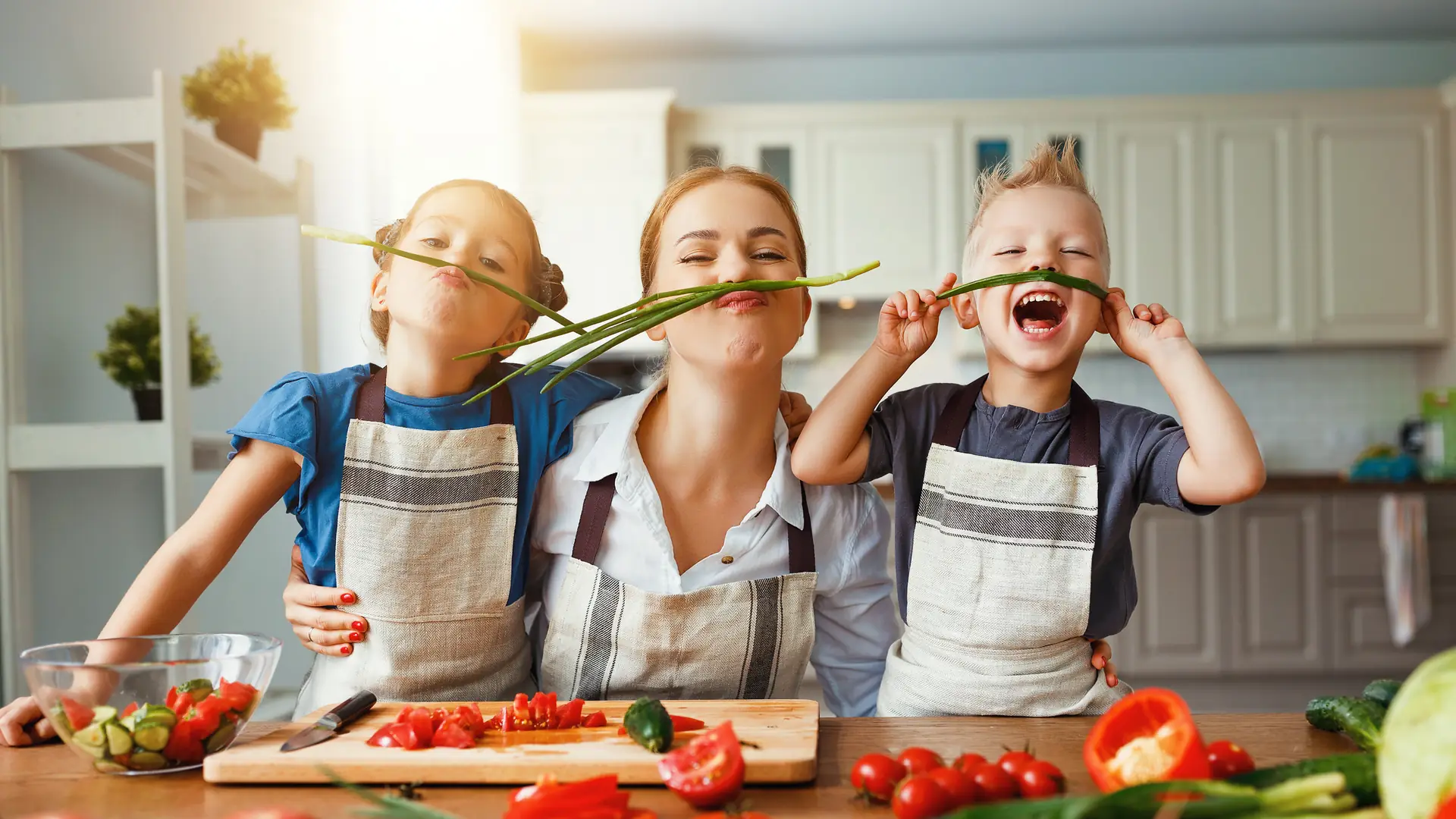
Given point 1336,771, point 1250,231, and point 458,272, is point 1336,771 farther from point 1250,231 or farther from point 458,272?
point 1250,231

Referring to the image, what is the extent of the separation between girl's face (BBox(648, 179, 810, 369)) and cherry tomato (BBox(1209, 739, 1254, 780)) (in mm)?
701

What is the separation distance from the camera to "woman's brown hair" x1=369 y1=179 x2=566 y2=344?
56.6 inches

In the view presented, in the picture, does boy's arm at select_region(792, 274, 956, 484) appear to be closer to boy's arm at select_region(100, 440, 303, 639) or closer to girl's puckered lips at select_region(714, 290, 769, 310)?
girl's puckered lips at select_region(714, 290, 769, 310)

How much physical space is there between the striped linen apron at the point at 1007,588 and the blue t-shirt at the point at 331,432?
1.77ft

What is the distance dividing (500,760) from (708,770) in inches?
8.5

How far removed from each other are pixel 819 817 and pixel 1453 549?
14.1 feet

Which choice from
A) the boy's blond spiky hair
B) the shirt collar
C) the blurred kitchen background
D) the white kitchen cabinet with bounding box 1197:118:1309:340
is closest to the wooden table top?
the shirt collar

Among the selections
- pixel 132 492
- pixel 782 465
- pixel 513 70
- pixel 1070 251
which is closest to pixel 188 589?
pixel 782 465

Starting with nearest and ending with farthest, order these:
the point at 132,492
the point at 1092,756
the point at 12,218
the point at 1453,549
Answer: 1. the point at 1092,756
2. the point at 12,218
3. the point at 132,492
4. the point at 1453,549

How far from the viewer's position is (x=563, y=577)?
1.41m

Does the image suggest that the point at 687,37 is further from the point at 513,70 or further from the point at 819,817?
the point at 819,817

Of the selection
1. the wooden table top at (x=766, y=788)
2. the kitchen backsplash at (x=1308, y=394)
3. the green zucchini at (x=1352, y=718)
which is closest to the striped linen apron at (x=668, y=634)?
the wooden table top at (x=766, y=788)

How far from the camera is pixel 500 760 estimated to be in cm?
98

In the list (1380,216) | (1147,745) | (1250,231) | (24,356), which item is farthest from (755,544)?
(1380,216)
